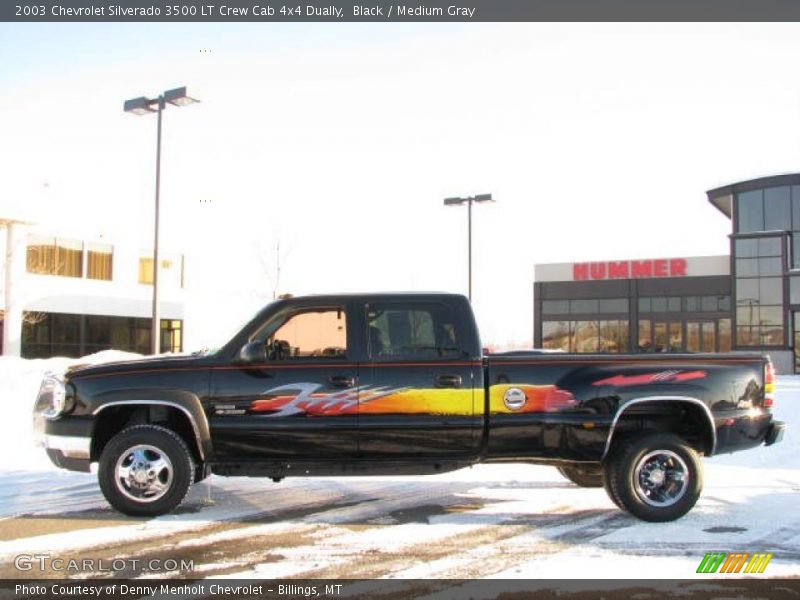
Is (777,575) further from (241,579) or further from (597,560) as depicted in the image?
(241,579)

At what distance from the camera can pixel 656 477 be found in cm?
710

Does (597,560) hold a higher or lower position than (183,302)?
lower

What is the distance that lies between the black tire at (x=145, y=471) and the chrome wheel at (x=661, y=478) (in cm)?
381

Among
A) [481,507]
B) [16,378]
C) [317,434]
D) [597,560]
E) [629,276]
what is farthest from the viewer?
[629,276]

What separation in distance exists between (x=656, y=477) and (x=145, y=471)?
434 cm

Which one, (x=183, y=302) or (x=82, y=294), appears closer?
(x=82, y=294)

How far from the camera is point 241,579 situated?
535 cm

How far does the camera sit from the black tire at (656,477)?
23.0ft

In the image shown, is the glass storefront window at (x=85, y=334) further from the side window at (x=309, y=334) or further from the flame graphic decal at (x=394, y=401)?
the flame graphic decal at (x=394, y=401)

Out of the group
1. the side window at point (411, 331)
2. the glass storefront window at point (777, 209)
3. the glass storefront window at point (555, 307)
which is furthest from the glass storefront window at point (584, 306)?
the side window at point (411, 331)

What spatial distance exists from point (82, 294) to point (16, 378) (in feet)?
78.9

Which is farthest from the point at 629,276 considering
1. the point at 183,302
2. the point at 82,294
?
the point at 82,294

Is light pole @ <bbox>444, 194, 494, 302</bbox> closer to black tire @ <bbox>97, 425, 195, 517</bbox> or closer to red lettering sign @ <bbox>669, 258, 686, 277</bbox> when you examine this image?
black tire @ <bbox>97, 425, 195, 517</bbox>

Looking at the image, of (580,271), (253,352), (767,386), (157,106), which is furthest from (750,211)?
(253,352)
